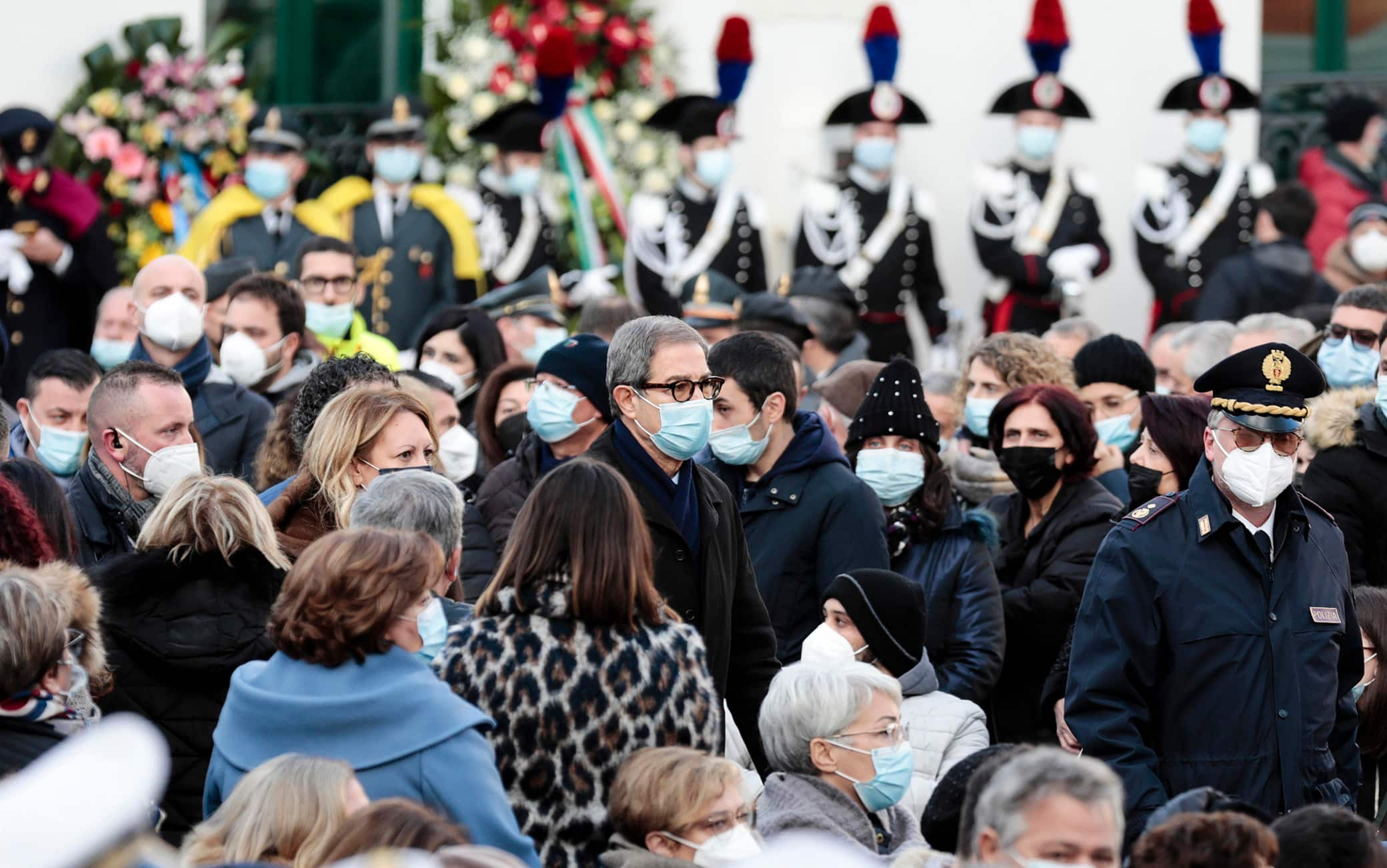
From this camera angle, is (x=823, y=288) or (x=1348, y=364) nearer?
(x=1348, y=364)

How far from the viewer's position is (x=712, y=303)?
34.5 ft

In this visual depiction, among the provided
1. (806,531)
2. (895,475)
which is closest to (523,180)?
(895,475)

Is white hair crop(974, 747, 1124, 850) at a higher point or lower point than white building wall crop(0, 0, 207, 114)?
lower

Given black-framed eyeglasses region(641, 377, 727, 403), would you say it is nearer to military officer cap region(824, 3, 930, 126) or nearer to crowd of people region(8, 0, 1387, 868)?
crowd of people region(8, 0, 1387, 868)

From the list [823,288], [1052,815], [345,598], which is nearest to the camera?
[1052,815]

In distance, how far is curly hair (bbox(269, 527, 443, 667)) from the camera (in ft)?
15.0

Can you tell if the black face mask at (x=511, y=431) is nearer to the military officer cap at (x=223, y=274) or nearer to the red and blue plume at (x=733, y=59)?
the military officer cap at (x=223, y=274)

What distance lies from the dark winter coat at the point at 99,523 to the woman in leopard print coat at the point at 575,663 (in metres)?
1.94

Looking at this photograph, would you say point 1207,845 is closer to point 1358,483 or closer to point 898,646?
point 898,646

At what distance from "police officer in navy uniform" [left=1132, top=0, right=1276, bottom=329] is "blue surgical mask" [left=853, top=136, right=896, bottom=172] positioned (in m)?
1.51

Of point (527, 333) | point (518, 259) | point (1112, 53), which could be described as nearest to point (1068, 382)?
point (527, 333)

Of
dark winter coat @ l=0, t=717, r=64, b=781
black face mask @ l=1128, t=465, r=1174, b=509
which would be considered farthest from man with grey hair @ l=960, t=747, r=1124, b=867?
black face mask @ l=1128, t=465, r=1174, b=509

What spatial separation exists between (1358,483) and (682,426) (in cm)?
248

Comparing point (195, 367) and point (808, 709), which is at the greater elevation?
point (195, 367)
